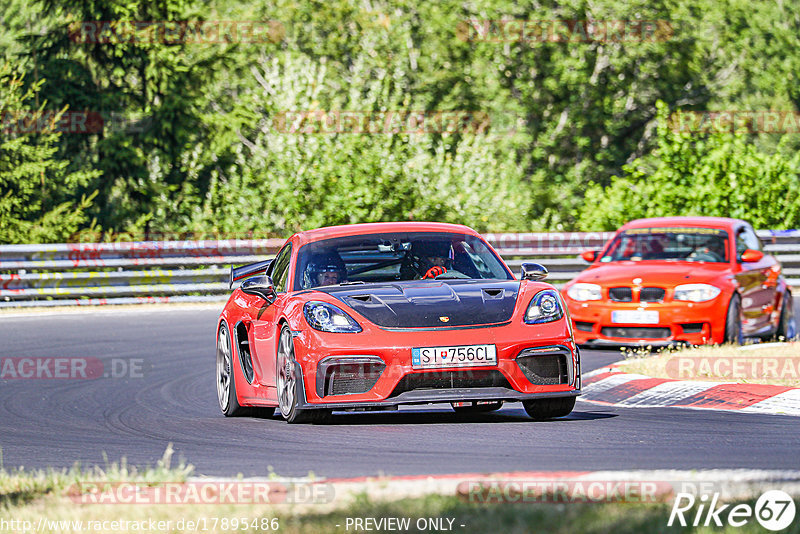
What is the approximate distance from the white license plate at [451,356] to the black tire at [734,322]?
21.8ft

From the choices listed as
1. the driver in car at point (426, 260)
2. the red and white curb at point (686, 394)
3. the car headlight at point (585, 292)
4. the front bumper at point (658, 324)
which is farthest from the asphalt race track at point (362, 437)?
the car headlight at point (585, 292)

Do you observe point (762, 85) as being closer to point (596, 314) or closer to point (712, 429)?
point (596, 314)

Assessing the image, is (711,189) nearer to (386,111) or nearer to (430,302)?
(386,111)

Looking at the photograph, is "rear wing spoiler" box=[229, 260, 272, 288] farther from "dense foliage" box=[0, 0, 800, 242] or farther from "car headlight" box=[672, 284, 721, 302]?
"dense foliage" box=[0, 0, 800, 242]

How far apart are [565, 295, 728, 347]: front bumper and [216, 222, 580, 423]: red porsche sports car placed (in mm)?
5103

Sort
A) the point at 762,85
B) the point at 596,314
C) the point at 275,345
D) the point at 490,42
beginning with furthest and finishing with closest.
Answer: the point at 762,85 → the point at 490,42 → the point at 596,314 → the point at 275,345

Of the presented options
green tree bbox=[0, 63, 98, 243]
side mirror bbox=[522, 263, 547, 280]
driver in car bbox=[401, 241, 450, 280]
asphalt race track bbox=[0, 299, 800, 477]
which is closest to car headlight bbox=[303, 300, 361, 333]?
asphalt race track bbox=[0, 299, 800, 477]

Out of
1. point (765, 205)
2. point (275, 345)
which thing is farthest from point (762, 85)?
→ point (275, 345)

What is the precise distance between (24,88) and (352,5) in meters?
18.0

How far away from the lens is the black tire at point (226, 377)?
34.7 feet

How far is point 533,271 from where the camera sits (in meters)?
9.78

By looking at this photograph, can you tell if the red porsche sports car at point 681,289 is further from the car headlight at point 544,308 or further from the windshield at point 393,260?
the car headlight at point 544,308

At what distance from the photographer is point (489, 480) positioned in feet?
19.6

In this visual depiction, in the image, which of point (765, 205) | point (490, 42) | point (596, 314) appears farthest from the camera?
point (490, 42)
